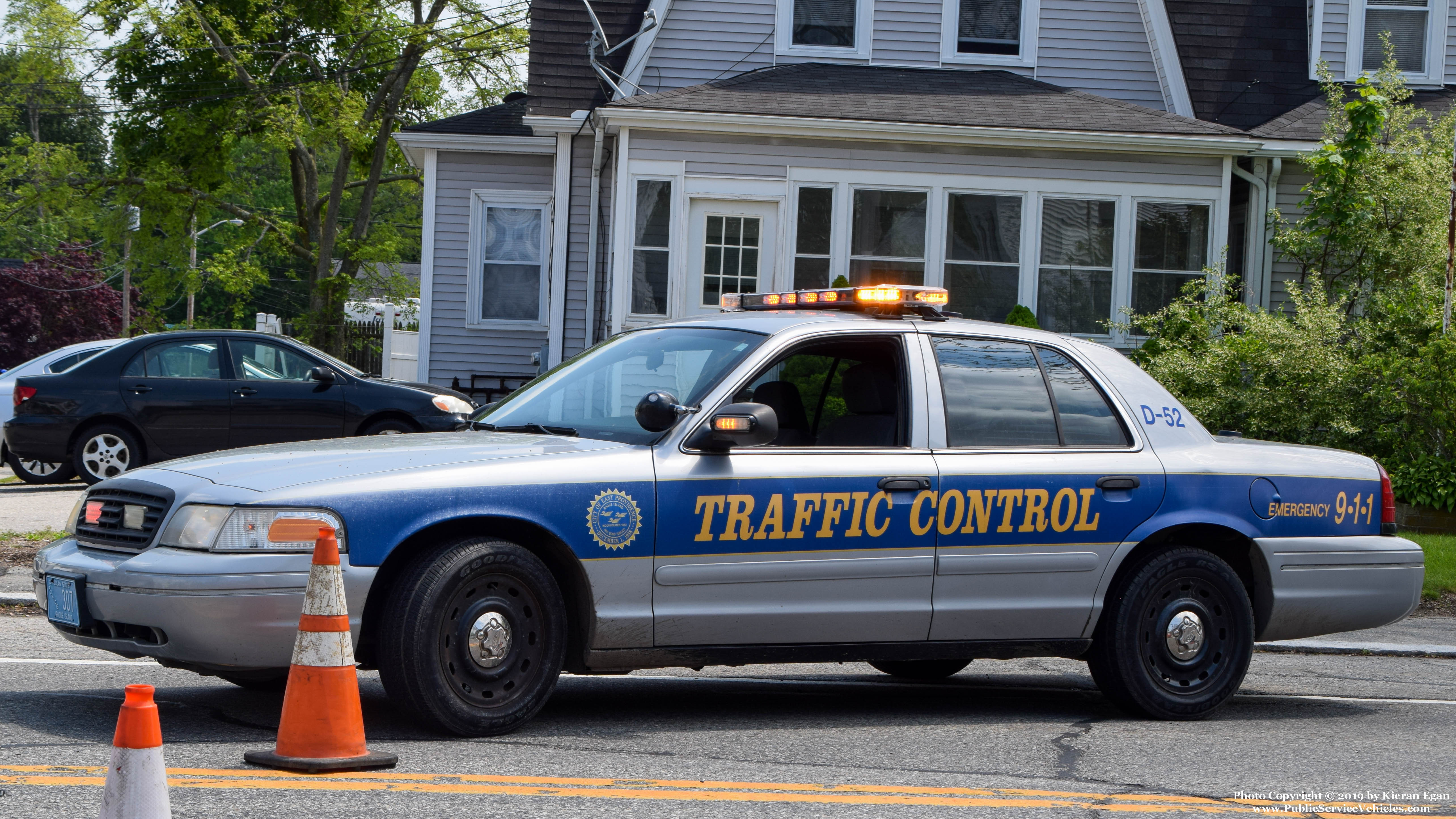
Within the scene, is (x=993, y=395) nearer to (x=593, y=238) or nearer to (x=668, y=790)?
(x=668, y=790)

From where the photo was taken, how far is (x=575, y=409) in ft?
20.1

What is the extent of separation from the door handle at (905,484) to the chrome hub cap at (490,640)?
5.31ft

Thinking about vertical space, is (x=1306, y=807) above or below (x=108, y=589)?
below

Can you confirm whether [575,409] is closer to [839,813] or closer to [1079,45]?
[839,813]

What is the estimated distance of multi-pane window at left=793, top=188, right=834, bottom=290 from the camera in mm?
16875

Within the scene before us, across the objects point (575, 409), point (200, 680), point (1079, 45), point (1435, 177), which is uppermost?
point (1079, 45)

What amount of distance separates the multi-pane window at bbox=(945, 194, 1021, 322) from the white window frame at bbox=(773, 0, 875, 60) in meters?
2.76

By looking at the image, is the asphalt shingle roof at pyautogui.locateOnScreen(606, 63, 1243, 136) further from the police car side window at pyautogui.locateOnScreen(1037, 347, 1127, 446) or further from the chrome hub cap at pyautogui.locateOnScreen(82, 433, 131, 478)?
the police car side window at pyautogui.locateOnScreen(1037, 347, 1127, 446)

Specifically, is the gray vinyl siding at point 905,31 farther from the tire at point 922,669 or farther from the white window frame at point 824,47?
the tire at point 922,669

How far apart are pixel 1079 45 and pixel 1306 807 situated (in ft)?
50.5

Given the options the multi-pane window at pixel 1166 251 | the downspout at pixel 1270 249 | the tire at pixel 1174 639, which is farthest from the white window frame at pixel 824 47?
the tire at pixel 1174 639

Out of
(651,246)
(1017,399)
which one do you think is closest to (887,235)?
(651,246)

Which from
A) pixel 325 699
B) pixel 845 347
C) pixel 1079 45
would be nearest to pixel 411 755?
pixel 325 699

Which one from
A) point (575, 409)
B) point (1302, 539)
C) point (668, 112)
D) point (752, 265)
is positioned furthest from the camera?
point (752, 265)
